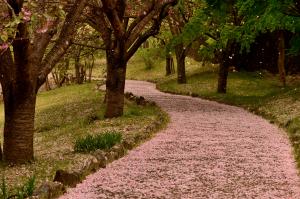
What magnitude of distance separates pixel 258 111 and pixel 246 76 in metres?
22.7

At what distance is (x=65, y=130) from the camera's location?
26797 millimetres

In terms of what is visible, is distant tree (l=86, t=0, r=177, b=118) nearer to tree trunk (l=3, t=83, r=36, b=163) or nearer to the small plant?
the small plant

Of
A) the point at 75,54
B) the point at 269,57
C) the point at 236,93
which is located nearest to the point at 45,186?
the point at 236,93

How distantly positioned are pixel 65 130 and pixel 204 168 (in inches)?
498

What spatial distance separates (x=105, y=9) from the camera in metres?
25.4

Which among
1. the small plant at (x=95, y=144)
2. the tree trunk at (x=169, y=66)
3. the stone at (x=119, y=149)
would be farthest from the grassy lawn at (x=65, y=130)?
the tree trunk at (x=169, y=66)

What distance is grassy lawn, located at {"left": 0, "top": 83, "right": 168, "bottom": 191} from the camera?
14827mm

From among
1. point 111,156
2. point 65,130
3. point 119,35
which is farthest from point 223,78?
point 111,156

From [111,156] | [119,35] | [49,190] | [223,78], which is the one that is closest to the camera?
[49,190]

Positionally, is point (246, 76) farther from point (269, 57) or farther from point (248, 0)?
point (248, 0)

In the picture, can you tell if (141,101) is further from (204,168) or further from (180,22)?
(204,168)

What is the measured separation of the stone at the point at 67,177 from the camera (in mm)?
13008

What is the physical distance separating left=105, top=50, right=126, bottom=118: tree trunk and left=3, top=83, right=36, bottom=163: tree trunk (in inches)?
466

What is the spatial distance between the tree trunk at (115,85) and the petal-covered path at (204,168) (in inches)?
145
